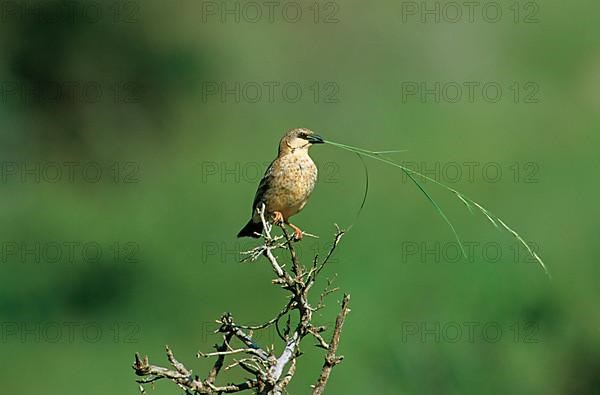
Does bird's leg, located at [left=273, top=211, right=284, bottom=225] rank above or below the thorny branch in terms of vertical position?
above

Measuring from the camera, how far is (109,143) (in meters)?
11.8

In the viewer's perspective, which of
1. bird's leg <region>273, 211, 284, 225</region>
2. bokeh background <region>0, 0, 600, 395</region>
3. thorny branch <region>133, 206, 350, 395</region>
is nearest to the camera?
thorny branch <region>133, 206, 350, 395</region>

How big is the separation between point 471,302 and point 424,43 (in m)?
3.30

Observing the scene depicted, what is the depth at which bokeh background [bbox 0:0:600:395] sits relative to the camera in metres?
7.55

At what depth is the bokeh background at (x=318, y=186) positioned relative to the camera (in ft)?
24.8

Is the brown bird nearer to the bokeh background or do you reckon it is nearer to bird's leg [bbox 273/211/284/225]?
bird's leg [bbox 273/211/284/225]

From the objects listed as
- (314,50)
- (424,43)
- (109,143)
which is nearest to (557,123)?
(424,43)

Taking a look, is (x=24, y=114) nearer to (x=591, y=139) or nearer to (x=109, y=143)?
(x=109, y=143)

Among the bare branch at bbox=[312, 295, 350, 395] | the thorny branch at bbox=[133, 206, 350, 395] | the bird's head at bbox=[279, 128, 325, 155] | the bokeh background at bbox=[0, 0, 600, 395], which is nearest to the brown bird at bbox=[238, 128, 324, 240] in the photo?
the bird's head at bbox=[279, 128, 325, 155]

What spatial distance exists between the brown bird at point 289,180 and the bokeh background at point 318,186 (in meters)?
2.19

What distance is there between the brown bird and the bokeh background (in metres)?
2.19

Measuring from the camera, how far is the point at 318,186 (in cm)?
845

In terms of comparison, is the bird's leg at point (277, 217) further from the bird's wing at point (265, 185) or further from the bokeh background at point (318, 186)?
the bokeh background at point (318, 186)

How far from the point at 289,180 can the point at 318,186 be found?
3.59 m
